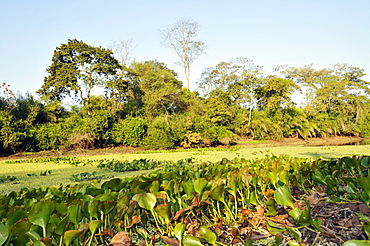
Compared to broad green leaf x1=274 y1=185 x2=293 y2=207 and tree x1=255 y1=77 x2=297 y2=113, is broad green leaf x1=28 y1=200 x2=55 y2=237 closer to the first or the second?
broad green leaf x1=274 y1=185 x2=293 y2=207

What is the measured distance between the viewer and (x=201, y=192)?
133 centimetres

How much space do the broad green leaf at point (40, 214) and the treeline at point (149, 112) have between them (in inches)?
493

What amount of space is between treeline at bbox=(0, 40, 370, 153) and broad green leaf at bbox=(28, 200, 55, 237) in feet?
41.1

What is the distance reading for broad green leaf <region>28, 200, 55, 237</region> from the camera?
93cm

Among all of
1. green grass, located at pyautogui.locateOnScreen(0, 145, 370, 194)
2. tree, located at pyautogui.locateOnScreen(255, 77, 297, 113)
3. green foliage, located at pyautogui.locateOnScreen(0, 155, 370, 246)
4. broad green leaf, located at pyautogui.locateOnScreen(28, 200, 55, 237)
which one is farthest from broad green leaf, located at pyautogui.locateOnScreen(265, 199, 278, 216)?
tree, located at pyautogui.locateOnScreen(255, 77, 297, 113)

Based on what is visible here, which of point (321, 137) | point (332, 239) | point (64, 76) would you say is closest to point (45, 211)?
point (332, 239)

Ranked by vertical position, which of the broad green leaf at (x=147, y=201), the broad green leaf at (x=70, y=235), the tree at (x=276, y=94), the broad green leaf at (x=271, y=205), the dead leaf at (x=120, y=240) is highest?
the tree at (x=276, y=94)

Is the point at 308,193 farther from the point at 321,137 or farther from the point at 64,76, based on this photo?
the point at 321,137

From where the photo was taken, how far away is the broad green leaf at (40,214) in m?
0.93

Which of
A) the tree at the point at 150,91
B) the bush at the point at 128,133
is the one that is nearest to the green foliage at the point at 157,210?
the bush at the point at 128,133

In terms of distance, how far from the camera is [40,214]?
36.9 inches

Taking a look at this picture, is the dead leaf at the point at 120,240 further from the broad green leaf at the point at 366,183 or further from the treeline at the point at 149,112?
the treeline at the point at 149,112

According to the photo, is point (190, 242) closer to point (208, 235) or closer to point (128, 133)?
point (208, 235)

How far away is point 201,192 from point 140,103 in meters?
16.5
